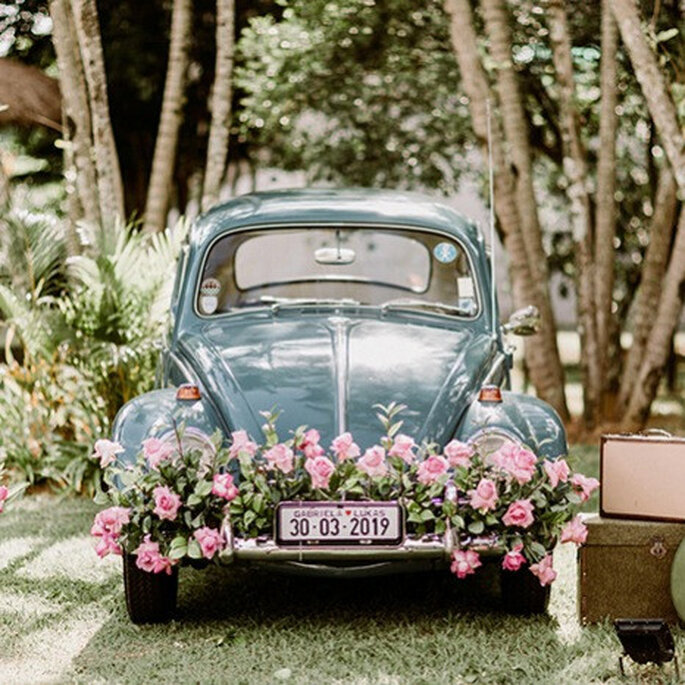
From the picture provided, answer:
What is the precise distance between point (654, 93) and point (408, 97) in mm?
6149

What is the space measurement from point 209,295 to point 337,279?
846 millimetres

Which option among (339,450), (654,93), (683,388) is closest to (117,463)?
(339,450)

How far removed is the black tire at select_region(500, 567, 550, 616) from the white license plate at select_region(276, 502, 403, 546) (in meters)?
0.69

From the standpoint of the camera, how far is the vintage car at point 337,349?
487 cm

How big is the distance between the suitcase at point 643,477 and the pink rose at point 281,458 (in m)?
1.21

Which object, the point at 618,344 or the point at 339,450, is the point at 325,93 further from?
the point at 339,450

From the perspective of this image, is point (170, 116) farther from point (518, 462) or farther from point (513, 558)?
point (513, 558)

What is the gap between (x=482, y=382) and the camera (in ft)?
17.5

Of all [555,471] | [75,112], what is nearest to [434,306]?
[555,471]

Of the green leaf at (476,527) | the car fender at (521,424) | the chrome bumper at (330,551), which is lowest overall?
the chrome bumper at (330,551)

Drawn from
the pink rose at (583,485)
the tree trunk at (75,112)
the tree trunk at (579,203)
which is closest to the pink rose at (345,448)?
the pink rose at (583,485)

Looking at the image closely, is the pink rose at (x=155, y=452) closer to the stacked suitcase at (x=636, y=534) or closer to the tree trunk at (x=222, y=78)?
the stacked suitcase at (x=636, y=534)

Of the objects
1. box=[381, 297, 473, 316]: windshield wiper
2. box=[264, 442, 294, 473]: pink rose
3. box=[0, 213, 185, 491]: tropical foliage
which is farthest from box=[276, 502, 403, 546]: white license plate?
box=[0, 213, 185, 491]: tropical foliage

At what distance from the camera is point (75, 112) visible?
9023mm
